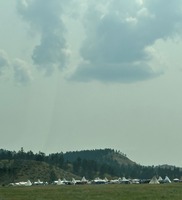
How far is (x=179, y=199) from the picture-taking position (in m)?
51.5

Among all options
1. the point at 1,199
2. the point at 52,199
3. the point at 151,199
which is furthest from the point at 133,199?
the point at 1,199

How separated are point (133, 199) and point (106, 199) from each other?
2.58 m

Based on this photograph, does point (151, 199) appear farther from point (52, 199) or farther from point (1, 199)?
point (1, 199)

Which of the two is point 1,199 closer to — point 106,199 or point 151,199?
point 106,199

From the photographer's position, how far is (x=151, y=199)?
53.3 m

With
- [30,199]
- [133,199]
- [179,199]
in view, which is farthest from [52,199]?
[179,199]

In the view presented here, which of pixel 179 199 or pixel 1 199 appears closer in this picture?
pixel 179 199

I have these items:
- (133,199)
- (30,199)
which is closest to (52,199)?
(30,199)

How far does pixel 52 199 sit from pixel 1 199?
16.2 feet

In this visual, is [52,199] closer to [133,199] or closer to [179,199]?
[133,199]

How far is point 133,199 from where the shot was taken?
54.6 meters

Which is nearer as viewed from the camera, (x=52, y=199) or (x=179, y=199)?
(x=179, y=199)

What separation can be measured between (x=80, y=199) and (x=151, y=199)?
6807 mm

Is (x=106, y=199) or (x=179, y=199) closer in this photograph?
(x=179, y=199)
